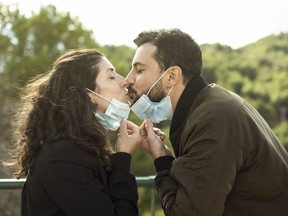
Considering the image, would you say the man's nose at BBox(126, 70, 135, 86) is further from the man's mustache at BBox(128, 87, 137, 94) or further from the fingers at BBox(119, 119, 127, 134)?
the fingers at BBox(119, 119, 127, 134)

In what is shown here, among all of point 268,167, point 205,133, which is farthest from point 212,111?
point 268,167

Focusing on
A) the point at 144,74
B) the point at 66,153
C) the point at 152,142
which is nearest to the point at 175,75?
the point at 144,74

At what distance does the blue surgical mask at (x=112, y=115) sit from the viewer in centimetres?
323

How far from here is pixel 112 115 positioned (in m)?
3.23

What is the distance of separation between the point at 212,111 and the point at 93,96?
2.20 ft

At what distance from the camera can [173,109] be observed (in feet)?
10.9

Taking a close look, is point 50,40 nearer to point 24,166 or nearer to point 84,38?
point 84,38

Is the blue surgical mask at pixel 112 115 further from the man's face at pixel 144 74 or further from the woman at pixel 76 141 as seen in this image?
the man's face at pixel 144 74

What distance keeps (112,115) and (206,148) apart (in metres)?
→ 0.64

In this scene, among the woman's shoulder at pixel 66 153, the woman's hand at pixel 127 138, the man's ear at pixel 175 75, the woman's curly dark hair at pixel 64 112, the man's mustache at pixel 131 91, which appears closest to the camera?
the woman's shoulder at pixel 66 153

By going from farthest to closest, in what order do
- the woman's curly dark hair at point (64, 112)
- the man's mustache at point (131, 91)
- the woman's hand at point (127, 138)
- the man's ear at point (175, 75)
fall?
1. the man's mustache at point (131, 91)
2. the man's ear at point (175, 75)
3. the woman's hand at point (127, 138)
4. the woman's curly dark hair at point (64, 112)

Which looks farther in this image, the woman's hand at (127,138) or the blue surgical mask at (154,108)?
the blue surgical mask at (154,108)

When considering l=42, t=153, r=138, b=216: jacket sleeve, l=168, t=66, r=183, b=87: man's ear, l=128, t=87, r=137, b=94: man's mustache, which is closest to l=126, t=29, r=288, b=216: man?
l=168, t=66, r=183, b=87: man's ear

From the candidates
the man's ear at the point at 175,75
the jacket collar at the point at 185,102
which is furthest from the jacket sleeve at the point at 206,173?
the man's ear at the point at 175,75
